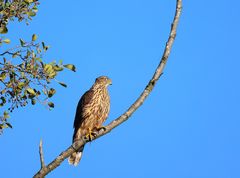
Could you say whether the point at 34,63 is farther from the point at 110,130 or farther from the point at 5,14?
the point at 110,130

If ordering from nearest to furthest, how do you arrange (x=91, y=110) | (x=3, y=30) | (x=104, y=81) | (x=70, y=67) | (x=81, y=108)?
(x=3, y=30) → (x=70, y=67) → (x=91, y=110) → (x=81, y=108) → (x=104, y=81)

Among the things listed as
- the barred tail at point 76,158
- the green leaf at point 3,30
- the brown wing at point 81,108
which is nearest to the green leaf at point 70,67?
the green leaf at point 3,30

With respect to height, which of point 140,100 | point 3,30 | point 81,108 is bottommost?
point 140,100

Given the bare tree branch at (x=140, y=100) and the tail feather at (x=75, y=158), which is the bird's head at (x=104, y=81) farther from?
the bare tree branch at (x=140, y=100)

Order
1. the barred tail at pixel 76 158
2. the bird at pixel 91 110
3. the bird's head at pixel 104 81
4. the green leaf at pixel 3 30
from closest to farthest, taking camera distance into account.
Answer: the green leaf at pixel 3 30, the bird at pixel 91 110, the bird's head at pixel 104 81, the barred tail at pixel 76 158

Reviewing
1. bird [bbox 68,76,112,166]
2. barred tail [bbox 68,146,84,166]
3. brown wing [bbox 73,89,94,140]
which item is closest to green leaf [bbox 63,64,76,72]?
bird [bbox 68,76,112,166]

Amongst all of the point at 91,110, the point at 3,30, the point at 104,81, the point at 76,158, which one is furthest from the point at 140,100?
the point at 76,158

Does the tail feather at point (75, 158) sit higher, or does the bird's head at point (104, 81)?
the bird's head at point (104, 81)

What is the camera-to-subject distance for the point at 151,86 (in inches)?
168

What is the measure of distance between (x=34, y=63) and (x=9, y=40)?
15.0 inches

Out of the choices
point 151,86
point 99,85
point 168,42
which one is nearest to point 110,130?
point 151,86

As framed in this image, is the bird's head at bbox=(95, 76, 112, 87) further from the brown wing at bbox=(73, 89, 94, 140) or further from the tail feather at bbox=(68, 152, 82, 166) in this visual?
the tail feather at bbox=(68, 152, 82, 166)

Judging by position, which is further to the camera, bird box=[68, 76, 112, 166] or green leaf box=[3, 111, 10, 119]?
bird box=[68, 76, 112, 166]

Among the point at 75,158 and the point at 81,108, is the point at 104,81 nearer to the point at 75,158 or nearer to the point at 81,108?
the point at 81,108
